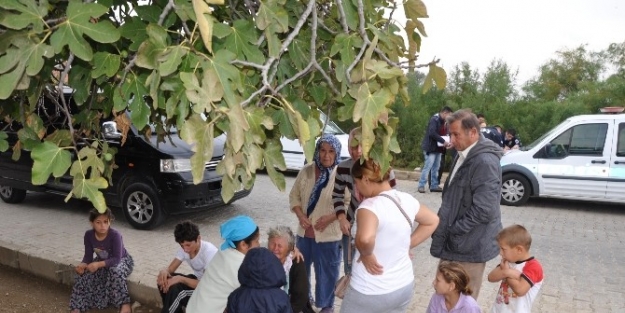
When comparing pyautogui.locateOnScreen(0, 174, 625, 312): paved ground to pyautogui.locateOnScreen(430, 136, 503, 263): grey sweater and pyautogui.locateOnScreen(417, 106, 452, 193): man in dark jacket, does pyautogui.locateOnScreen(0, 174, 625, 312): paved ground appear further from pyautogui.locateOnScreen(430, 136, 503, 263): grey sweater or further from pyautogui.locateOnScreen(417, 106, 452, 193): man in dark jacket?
pyautogui.locateOnScreen(430, 136, 503, 263): grey sweater

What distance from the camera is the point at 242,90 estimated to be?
1.90m

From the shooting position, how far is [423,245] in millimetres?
6668

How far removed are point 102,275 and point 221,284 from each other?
1932 millimetres

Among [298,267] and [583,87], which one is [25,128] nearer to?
[298,267]

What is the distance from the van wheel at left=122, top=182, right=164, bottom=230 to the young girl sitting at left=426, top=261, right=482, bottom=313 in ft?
15.8

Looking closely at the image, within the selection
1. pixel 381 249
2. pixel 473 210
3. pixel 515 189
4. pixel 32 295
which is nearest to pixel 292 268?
pixel 381 249

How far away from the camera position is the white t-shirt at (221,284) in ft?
10.7

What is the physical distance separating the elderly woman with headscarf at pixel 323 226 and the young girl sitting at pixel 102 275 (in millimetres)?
1677

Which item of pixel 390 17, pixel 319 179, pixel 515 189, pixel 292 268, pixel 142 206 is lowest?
pixel 142 206

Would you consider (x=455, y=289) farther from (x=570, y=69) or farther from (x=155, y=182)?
(x=570, y=69)

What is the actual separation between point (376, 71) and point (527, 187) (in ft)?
26.3

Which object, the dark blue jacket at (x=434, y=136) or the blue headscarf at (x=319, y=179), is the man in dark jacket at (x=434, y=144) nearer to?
the dark blue jacket at (x=434, y=136)

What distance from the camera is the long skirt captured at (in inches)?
182

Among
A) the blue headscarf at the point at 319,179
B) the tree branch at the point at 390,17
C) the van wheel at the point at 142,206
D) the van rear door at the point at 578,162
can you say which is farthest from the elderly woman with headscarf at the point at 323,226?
the van rear door at the point at 578,162
